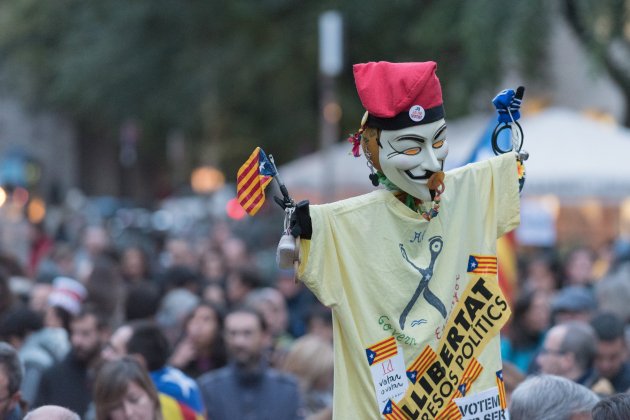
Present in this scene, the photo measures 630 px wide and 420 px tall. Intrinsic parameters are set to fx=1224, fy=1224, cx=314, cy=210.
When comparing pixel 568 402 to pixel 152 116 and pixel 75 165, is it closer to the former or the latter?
pixel 152 116

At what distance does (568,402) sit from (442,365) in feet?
2.62

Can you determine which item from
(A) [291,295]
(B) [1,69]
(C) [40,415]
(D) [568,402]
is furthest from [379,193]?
(B) [1,69]

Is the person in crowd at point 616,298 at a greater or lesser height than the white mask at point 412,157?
lesser

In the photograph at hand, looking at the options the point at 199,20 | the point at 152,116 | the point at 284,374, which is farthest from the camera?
the point at 152,116

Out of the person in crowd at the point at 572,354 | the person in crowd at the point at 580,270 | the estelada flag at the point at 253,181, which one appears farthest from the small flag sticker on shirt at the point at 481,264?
the person in crowd at the point at 580,270

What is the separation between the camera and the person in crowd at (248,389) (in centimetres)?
680

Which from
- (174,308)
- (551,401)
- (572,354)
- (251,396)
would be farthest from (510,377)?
(174,308)

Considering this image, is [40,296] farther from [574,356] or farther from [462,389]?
[462,389]

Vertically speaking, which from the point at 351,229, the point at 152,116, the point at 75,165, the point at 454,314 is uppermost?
the point at 75,165

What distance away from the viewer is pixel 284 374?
7070mm

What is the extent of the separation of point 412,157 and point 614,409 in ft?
3.48

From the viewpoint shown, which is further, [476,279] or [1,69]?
[1,69]

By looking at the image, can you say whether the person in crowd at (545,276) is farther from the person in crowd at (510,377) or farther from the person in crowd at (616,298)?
the person in crowd at (510,377)

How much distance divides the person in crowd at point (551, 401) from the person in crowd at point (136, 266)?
26.4 ft
